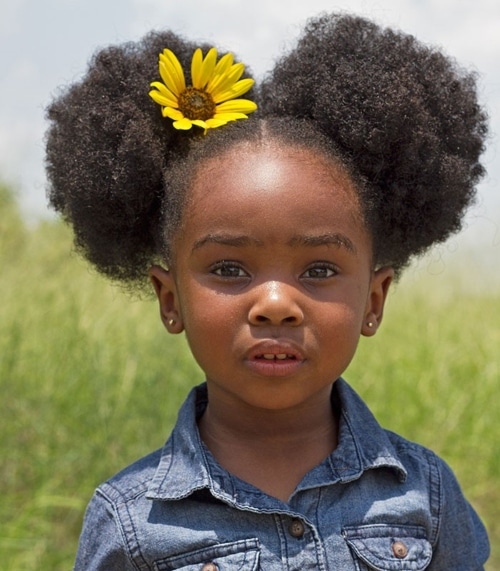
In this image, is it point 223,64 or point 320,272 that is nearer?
point 320,272

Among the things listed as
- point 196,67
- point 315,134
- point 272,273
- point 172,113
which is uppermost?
point 196,67

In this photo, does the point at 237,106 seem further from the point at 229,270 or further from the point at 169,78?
the point at 229,270

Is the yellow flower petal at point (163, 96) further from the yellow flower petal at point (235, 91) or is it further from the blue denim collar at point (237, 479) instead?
the blue denim collar at point (237, 479)

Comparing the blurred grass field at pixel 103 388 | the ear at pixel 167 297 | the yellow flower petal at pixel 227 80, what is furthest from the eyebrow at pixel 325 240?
the blurred grass field at pixel 103 388

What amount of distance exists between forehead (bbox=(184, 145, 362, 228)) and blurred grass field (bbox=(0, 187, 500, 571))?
131 cm

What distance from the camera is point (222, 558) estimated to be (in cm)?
183

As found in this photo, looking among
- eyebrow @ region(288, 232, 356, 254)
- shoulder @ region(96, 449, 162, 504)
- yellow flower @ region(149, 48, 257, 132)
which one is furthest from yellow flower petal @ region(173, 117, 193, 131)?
shoulder @ region(96, 449, 162, 504)

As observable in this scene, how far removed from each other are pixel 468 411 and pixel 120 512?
2724 mm

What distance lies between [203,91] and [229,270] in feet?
1.48

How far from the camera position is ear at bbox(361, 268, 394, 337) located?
2.06 meters

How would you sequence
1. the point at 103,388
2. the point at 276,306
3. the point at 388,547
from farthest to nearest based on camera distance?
the point at 103,388 < the point at 388,547 < the point at 276,306

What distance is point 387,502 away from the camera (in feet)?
6.43

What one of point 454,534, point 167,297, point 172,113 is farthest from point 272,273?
point 454,534

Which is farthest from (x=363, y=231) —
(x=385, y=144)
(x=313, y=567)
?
(x=313, y=567)
